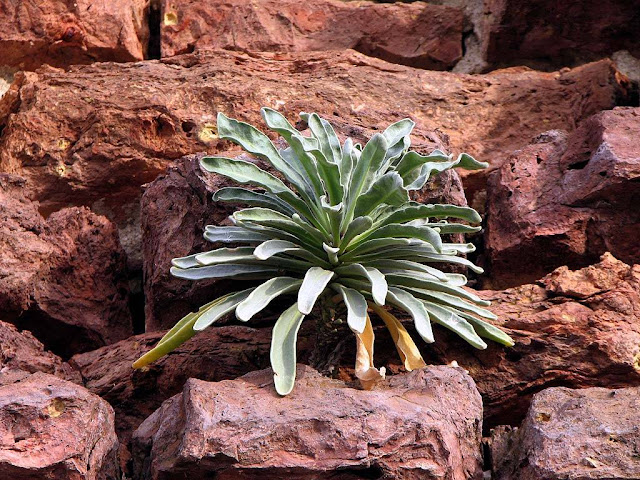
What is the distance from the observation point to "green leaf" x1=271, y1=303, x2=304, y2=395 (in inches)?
123

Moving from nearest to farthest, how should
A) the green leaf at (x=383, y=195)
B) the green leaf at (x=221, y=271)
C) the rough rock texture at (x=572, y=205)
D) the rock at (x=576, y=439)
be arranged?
the rock at (x=576, y=439)
the green leaf at (x=383, y=195)
the green leaf at (x=221, y=271)
the rough rock texture at (x=572, y=205)

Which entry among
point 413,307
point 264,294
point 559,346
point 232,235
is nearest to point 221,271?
point 232,235

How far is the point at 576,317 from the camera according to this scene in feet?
12.2

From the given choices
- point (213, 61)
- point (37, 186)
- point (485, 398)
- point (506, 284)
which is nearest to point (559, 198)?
point (506, 284)

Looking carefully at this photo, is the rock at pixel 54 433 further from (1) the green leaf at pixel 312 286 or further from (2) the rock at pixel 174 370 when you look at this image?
(1) the green leaf at pixel 312 286

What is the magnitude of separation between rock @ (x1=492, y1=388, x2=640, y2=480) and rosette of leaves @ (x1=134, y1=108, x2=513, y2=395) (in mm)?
338

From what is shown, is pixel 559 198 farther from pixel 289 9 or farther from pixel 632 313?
pixel 289 9

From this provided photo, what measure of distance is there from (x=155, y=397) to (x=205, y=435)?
786mm

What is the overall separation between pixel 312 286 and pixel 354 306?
0.14m

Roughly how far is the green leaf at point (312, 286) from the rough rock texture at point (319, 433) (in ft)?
0.73

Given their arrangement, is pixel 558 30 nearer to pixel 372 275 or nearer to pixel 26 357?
pixel 372 275

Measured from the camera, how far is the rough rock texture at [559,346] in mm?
3602

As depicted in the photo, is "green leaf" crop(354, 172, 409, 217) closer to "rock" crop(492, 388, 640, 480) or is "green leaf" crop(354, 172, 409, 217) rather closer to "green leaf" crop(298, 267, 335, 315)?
"green leaf" crop(298, 267, 335, 315)

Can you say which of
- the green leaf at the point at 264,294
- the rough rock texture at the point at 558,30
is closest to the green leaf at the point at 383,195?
the green leaf at the point at 264,294
